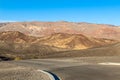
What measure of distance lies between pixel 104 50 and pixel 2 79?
53328mm

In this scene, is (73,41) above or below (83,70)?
below

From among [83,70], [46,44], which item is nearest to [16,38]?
[46,44]

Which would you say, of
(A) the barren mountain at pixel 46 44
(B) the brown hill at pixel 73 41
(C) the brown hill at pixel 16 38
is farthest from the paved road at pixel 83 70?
(C) the brown hill at pixel 16 38

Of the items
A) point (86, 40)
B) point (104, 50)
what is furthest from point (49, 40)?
point (104, 50)

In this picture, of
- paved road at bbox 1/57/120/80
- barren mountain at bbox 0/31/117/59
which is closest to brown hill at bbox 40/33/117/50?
barren mountain at bbox 0/31/117/59

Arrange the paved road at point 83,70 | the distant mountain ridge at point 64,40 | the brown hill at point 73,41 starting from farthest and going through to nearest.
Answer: the distant mountain ridge at point 64,40, the brown hill at point 73,41, the paved road at point 83,70

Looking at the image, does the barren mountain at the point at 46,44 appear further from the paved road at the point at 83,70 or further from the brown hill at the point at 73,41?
the paved road at the point at 83,70

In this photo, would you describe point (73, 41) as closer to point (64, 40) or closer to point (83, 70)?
point (64, 40)

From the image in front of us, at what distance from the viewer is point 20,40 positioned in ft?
455

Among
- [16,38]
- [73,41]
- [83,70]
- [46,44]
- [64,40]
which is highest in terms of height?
[16,38]

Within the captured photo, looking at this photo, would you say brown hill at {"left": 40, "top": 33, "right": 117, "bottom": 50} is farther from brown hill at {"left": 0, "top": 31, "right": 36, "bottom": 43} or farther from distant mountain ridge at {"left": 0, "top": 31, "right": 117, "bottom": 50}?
brown hill at {"left": 0, "top": 31, "right": 36, "bottom": 43}

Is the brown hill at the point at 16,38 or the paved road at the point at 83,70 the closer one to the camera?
the paved road at the point at 83,70

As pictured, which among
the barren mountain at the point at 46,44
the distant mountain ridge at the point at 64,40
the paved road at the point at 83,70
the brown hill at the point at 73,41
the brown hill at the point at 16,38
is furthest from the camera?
the brown hill at the point at 16,38

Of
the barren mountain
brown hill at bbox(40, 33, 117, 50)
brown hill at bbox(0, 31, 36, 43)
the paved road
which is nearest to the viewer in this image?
the paved road
